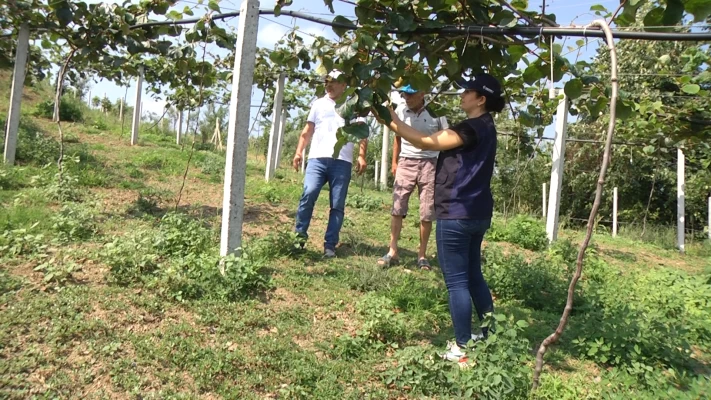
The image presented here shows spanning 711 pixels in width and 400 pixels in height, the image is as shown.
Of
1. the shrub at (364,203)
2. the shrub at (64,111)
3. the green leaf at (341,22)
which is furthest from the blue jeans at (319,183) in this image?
the shrub at (64,111)

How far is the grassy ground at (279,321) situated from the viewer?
231 cm

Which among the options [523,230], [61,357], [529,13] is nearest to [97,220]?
[61,357]

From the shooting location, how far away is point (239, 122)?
11.2 ft

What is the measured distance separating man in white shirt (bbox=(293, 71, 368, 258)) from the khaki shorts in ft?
1.70

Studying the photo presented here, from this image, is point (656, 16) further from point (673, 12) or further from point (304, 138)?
point (304, 138)

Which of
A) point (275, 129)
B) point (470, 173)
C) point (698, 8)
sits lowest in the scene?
point (470, 173)

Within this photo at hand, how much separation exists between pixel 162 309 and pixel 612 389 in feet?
9.05

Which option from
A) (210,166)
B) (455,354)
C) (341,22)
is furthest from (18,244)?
(210,166)

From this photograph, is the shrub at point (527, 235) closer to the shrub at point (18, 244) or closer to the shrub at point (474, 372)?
the shrub at point (474, 372)

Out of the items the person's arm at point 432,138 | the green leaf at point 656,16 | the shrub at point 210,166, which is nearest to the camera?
the green leaf at point 656,16

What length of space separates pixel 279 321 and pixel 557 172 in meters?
4.93

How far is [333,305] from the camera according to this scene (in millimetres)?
3375

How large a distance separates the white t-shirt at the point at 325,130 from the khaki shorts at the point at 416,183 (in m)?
0.55

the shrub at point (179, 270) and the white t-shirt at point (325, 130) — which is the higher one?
→ the white t-shirt at point (325, 130)
